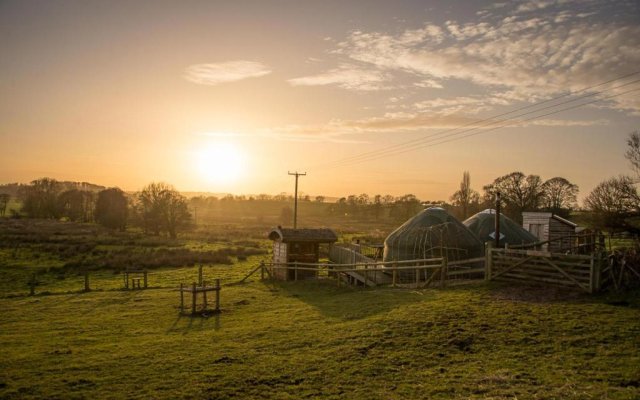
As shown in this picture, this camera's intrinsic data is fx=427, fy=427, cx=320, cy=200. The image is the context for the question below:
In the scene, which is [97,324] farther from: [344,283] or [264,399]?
[344,283]

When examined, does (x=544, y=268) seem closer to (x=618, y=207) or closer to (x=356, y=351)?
(x=356, y=351)

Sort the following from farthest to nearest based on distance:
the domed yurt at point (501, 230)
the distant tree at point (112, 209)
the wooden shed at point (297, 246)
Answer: the distant tree at point (112, 209), the domed yurt at point (501, 230), the wooden shed at point (297, 246)

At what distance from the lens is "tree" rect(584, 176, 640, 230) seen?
38.4 m

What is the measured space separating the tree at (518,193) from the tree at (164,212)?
175ft

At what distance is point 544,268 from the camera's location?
17.8 metres

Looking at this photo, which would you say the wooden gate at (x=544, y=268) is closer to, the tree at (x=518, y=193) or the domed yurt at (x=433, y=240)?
the domed yurt at (x=433, y=240)

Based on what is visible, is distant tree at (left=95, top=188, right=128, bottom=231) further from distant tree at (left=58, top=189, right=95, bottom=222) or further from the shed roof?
the shed roof

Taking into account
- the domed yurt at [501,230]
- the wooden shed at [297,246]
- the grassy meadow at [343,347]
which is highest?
the domed yurt at [501,230]

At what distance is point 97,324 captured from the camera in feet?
59.5

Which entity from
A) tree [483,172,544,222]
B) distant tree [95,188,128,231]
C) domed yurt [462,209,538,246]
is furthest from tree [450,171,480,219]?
distant tree [95,188,128,231]

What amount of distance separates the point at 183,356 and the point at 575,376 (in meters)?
10.5

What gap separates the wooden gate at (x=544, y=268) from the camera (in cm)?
1631

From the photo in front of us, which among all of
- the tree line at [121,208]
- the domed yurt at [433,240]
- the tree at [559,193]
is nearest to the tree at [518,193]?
the tree at [559,193]

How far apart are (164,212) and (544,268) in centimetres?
6428
